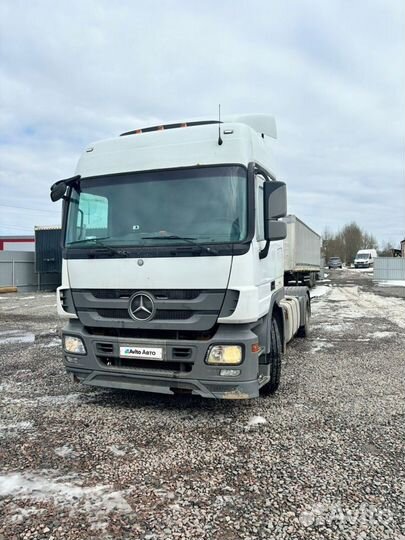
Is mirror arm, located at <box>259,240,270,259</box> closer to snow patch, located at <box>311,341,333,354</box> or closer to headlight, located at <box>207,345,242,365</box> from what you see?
headlight, located at <box>207,345,242,365</box>

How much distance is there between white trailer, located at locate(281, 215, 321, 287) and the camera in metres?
14.3

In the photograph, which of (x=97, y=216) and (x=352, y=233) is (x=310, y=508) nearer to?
(x=97, y=216)

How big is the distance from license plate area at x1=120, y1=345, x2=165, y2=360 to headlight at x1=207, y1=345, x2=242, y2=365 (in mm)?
485

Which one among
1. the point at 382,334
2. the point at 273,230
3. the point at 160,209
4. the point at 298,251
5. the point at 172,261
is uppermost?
the point at 160,209

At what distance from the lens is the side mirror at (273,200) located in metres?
4.34

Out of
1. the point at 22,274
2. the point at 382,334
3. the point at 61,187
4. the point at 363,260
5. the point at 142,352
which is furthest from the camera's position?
the point at 363,260

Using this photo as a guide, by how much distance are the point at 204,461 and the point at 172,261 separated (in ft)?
5.80

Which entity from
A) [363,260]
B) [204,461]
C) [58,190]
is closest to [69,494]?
[204,461]

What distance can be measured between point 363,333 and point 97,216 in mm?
7537

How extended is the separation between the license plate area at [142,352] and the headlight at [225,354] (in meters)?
0.48

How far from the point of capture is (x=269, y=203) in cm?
433

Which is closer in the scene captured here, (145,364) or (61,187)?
(145,364)

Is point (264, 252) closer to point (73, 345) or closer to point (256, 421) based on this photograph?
→ point (256, 421)

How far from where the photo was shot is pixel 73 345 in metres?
4.59
